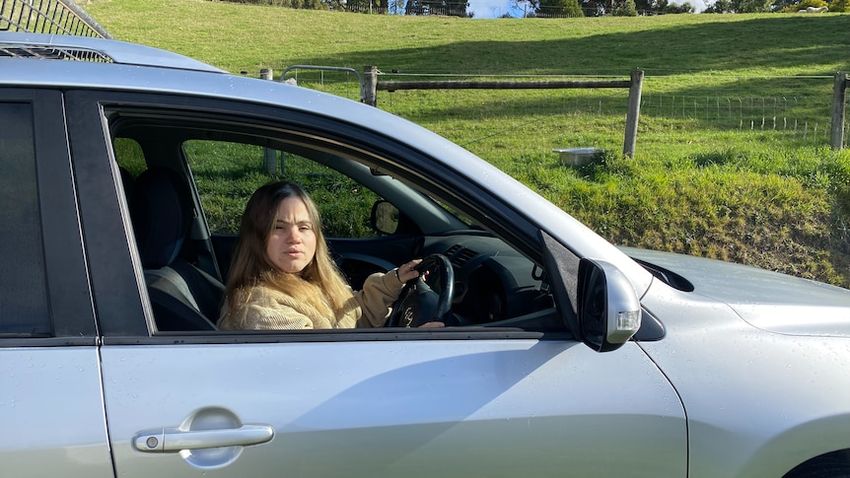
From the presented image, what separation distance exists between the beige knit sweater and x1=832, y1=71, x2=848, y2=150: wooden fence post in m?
7.56

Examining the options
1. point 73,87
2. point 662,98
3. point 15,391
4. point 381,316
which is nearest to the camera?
point 15,391

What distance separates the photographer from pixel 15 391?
56.6 inches

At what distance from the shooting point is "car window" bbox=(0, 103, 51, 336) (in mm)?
1510

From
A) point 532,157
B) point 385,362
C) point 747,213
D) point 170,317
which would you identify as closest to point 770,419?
point 385,362

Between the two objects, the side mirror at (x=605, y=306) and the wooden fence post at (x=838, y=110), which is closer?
the side mirror at (x=605, y=306)

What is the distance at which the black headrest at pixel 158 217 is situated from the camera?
2.25 m

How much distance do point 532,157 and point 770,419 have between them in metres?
7.13

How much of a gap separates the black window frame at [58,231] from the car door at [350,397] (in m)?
0.03

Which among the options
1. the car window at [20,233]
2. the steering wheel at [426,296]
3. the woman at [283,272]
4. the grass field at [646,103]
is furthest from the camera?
the grass field at [646,103]

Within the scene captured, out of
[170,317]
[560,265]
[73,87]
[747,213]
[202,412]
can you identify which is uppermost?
[73,87]

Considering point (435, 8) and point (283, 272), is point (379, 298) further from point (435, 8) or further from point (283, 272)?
point (435, 8)

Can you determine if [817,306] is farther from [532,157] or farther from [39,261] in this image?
[532,157]

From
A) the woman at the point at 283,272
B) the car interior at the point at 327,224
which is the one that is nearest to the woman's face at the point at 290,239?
the woman at the point at 283,272

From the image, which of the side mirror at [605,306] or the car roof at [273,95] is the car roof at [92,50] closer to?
the car roof at [273,95]
